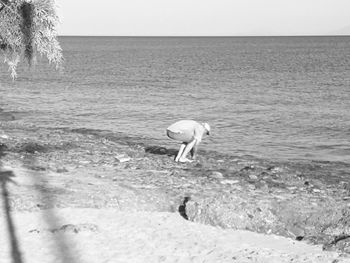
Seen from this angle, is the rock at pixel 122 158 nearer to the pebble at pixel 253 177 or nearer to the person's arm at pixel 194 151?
the person's arm at pixel 194 151

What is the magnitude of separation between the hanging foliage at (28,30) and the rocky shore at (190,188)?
292 cm

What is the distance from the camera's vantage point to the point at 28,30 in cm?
1759

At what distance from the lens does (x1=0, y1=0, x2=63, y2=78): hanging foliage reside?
56.4 ft

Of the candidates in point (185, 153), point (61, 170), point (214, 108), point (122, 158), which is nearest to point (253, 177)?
point (185, 153)

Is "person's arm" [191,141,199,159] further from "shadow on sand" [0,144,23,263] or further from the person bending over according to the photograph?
"shadow on sand" [0,144,23,263]

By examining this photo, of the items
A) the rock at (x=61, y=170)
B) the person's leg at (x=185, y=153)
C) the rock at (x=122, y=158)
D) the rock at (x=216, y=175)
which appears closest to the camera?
the rock at (x=61, y=170)

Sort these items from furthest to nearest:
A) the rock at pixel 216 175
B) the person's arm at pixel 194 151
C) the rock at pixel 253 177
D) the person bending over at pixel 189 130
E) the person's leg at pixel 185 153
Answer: the person's arm at pixel 194 151 → the person's leg at pixel 185 153 → the person bending over at pixel 189 130 → the rock at pixel 253 177 → the rock at pixel 216 175

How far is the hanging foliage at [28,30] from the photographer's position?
17188 millimetres

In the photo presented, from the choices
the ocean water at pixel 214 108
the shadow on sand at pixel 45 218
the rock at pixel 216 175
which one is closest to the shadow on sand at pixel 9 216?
the shadow on sand at pixel 45 218

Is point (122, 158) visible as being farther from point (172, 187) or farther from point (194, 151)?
point (172, 187)

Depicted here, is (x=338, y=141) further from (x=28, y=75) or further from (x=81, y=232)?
(x=28, y=75)

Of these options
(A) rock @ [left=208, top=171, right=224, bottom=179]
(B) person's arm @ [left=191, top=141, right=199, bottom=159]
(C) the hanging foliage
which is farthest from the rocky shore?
(C) the hanging foliage

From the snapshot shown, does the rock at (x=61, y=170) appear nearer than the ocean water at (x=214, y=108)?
Yes

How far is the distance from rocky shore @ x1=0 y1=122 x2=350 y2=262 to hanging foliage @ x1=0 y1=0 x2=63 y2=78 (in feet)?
9.59
